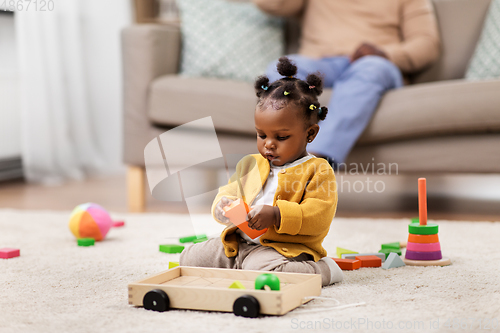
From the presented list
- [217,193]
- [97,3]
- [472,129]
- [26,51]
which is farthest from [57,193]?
[472,129]

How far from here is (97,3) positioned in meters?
3.26

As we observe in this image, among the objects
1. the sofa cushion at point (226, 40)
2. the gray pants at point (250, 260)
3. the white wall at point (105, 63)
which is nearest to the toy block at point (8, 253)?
the gray pants at point (250, 260)

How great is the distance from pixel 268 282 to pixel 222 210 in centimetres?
20

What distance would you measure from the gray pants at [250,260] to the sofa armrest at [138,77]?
1030 millimetres

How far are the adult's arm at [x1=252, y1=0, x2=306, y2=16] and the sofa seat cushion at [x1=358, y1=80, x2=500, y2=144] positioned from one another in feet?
2.23

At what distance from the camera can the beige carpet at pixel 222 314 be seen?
74 centimetres

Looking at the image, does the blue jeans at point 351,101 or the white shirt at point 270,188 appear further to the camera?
the blue jeans at point 351,101

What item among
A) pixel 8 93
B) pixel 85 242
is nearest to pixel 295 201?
pixel 85 242

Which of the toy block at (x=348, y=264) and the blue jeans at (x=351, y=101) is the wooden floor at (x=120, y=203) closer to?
the blue jeans at (x=351, y=101)

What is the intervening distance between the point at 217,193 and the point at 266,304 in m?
0.33

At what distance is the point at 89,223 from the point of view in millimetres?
1404

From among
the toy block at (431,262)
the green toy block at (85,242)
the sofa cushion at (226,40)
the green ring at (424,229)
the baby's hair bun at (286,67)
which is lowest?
the toy block at (431,262)

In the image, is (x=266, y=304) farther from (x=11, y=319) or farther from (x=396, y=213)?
(x=396, y=213)

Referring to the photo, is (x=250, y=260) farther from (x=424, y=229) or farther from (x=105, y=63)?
(x=105, y=63)
